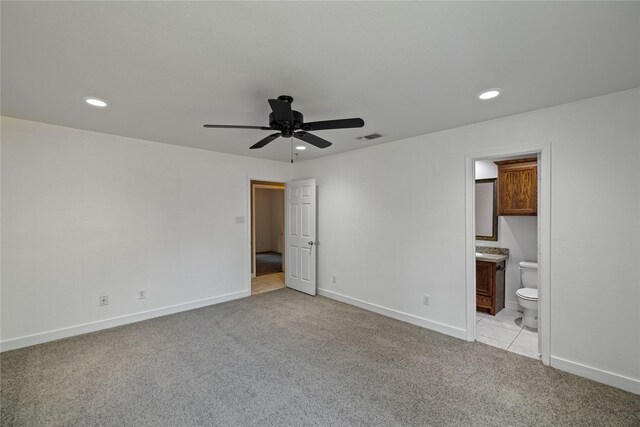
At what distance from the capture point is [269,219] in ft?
31.7

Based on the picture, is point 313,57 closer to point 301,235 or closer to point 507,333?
point 301,235

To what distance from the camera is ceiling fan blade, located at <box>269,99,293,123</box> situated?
188cm

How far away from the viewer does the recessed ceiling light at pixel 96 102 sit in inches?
95.1

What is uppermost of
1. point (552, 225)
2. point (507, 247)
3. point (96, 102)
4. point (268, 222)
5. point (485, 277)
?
point (96, 102)

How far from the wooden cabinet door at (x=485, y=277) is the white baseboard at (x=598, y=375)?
1.35 metres

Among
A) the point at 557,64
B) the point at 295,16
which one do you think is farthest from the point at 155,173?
the point at 557,64

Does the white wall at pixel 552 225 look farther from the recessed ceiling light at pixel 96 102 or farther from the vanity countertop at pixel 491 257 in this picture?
the recessed ceiling light at pixel 96 102

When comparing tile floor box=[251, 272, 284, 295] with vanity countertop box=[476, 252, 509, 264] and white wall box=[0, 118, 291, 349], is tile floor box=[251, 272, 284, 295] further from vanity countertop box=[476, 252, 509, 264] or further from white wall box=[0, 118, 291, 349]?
vanity countertop box=[476, 252, 509, 264]

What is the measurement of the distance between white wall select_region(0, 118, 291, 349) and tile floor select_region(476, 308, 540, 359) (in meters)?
3.62

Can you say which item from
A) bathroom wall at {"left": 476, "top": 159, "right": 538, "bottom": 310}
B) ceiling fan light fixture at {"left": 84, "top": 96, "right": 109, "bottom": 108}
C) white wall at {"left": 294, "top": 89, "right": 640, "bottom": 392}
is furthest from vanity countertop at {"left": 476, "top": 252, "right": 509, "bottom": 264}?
ceiling fan light fixture at {"left": 84, "top": 96, "right": 109, "bottom": 108}

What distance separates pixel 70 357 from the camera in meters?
2.77

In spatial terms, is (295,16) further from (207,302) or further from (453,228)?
(207,302)

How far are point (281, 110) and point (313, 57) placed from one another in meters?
0.41

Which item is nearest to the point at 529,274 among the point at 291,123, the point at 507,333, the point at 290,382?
the point at 507,333
